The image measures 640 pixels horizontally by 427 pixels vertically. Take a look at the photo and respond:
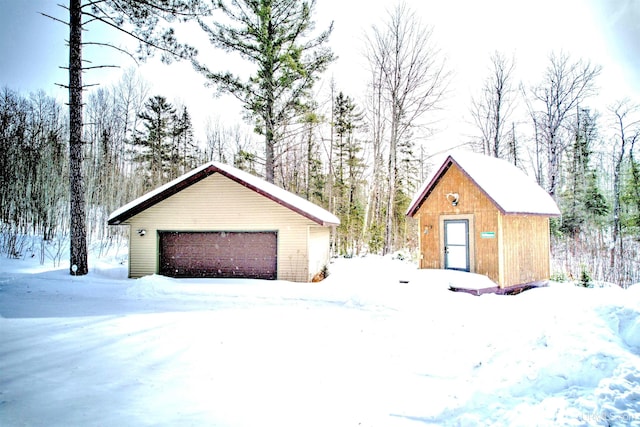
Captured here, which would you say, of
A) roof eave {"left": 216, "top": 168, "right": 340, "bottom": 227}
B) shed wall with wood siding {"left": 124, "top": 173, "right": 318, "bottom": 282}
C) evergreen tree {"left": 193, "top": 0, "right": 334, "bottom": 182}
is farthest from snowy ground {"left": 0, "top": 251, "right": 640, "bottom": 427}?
evergreen tree {"left": 193, "top": 0, "right": 334, "bottom": 182}

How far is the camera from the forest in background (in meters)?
14.6

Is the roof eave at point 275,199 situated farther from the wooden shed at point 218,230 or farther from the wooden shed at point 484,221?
the wooden shed at point 484,221

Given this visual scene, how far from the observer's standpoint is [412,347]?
5137 millimetres

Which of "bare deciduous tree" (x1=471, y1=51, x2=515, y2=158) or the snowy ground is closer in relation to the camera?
the snowy ground

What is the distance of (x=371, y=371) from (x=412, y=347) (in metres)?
1.20

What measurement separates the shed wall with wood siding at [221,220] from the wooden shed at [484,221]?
408 cm

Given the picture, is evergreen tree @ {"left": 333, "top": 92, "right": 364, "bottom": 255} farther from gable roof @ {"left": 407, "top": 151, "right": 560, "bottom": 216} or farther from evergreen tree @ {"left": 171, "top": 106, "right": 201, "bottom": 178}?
evergreen tree @ {"left": 171, "top": 106, "right": 201, "bottom": 178}

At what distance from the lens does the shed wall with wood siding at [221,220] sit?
10.3 metres

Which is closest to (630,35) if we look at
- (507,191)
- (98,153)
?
(507,191)

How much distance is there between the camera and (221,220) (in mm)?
10695

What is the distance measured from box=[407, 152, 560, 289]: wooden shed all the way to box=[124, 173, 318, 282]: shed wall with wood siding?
408 cm

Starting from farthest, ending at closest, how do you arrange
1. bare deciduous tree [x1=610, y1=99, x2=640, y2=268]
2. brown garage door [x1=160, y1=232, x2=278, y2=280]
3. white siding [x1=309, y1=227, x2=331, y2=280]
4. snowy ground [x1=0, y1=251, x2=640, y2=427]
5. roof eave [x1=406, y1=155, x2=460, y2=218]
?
bare deciduous tree [x1=610, y1=99, x2=640, y2=268] < white siding [x1=309, y1=227, x2=331, y2=280] < brown garage door [x1=160, y1=232, x2=278, y2=280] < roof eave [x1=406, y1=155, x2=460, y2=218] < snowy ground [x1=0, y1=251, x2=640, y2=427]

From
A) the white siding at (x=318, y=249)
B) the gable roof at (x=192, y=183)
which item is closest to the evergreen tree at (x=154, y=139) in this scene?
the gable roof at (x=192, y=183)

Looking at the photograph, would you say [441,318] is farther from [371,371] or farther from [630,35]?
[630,35]
